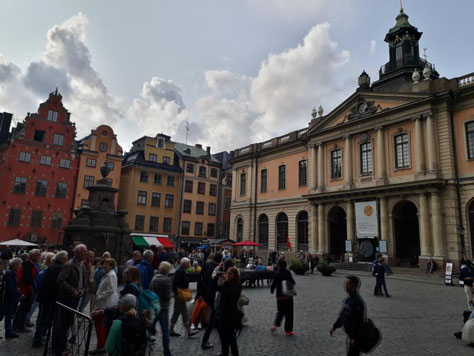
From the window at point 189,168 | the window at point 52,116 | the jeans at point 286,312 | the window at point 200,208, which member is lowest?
the jeans at point 286,312

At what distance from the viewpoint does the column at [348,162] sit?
31.9m

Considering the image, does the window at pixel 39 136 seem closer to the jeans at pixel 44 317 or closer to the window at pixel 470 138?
the jeans at pixel 44 317

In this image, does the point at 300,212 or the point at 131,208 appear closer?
the point at 300,212

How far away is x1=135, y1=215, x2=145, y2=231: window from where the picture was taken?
4547 cm

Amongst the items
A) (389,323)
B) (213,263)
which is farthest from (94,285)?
(389,323)

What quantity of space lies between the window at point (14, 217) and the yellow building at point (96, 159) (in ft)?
18.3

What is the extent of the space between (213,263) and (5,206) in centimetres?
3653

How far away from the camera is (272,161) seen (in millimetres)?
41688

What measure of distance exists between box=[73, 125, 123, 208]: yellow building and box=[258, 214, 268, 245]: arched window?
1839 centimetres

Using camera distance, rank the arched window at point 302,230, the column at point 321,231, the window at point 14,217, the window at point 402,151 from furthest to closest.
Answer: the window at point 14,217
the arched window at point 302,230
the column at point 321,231
the window at point 402,151

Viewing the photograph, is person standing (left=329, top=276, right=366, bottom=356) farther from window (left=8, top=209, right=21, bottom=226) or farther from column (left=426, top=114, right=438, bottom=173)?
window (left=8, top=209, right=21, bottom=226)

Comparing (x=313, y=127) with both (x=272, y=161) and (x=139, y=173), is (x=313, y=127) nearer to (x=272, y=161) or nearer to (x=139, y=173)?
(x=272, y=161)

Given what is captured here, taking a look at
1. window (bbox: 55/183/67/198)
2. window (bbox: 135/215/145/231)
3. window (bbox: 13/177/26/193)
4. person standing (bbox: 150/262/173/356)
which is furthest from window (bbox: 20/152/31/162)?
person standing (bbox: 150/262/173/356)

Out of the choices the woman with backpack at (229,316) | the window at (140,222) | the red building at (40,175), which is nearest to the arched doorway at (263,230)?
the window at (140,222)
